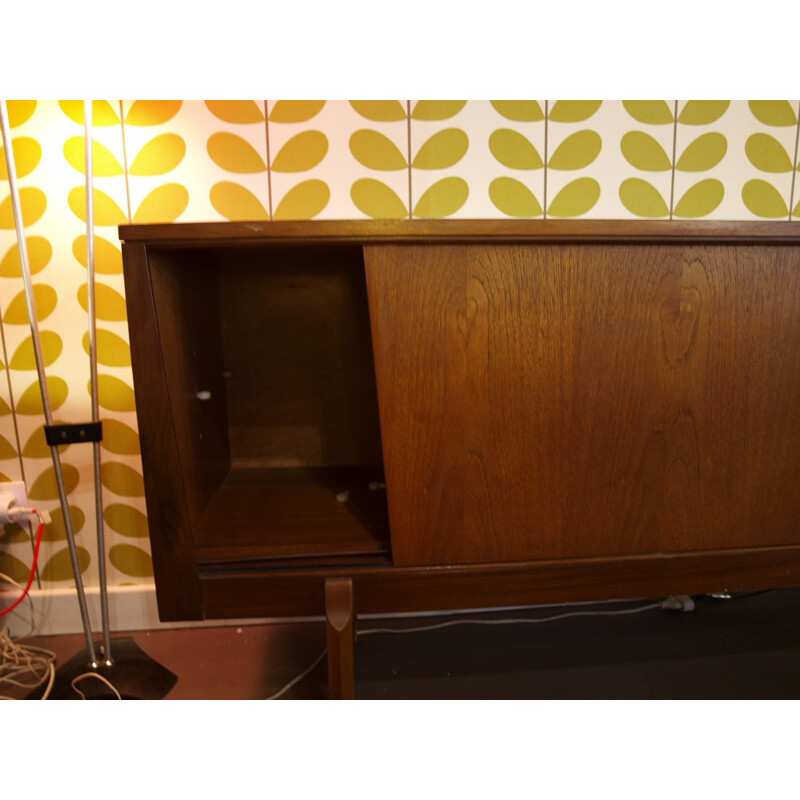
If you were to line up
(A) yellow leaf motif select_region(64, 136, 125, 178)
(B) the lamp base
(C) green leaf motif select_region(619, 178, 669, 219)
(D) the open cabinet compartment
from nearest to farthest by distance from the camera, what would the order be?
(D) the open cabinet compartment
(B) the lamp base
(A) yellow leaf motif select_region(64, 136, 125, 178)
(C) green leaf motif select_region(619, 178, 669, 219)

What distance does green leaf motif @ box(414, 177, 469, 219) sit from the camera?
116cm

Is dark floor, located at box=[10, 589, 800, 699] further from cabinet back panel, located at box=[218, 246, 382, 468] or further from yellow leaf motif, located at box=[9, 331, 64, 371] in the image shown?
yellow leaf motif, located at box=[9, 331, 64, 371]

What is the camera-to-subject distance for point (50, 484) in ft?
3.90

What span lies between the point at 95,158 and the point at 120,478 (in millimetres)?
687

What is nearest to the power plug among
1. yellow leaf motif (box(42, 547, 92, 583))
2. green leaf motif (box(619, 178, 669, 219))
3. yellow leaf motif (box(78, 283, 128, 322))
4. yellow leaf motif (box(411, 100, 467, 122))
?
yellow leaf motif (box(42, 547, 92, 583))

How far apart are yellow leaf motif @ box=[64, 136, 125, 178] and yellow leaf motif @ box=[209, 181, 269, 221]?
20 centimetres

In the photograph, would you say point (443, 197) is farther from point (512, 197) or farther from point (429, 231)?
point (429, 231)

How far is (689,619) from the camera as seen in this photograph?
1.21 meters

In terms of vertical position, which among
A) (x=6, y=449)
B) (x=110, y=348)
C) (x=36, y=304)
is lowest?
(x=6, y=449)

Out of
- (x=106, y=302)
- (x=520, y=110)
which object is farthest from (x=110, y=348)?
(x=520, y=110)

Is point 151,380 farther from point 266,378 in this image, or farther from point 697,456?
point 697,456

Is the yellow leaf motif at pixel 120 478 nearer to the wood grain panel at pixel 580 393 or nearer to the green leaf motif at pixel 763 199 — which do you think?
the wood grain panel at pixel 580 393

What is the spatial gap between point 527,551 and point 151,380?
0.56 meters
